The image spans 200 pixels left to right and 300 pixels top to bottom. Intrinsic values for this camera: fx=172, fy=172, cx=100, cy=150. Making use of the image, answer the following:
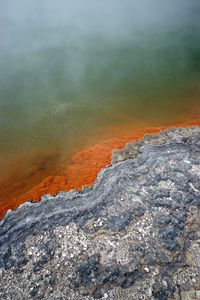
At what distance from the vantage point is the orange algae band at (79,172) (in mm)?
5004

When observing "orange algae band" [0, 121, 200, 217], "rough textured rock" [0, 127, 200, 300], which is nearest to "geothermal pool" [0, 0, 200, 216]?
"orange algae band" [0, 121, 200, 217]

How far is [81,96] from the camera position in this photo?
8.91 meters

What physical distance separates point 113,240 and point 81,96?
7347mm

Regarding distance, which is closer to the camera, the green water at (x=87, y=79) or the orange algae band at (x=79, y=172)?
the orange algae band at (x=79, y=172)

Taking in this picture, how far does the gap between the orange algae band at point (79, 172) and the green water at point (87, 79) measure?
2.47ft

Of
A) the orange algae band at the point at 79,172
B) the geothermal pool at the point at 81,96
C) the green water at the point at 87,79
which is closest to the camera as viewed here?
the orange algae band at the point at 79,172

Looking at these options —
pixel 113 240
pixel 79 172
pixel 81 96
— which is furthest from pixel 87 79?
pixel 113 240

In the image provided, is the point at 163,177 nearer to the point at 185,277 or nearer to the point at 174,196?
the point at 174,196

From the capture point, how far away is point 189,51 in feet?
44.0

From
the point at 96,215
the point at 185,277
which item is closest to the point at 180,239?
the point at 185,277

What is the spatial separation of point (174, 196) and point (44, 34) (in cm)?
2127

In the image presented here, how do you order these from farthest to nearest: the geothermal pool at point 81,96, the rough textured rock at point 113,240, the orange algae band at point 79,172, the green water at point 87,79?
the green water at point 87,79 → the geothermal pool at point 81,96 → the orange algae band at point 79,172 → the rough textured rock at point 113,240

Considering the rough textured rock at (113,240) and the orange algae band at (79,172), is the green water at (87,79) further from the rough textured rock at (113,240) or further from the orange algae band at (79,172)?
the rough textured rock at (113,240)

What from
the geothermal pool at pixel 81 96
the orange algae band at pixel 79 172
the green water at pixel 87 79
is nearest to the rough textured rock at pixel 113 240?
the orange algae band at pixel 79 172
